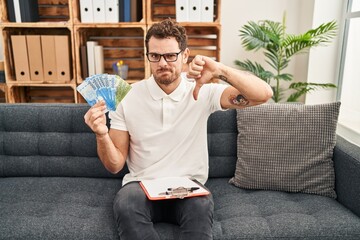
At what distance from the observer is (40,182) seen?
192cm

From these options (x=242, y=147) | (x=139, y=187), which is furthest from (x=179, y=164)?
(x=242, y=147)

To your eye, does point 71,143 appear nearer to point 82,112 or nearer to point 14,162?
point 82,112

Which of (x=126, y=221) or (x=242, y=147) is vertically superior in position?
(x=242, y=147)

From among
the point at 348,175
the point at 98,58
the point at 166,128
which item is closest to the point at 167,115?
the point at 166,128

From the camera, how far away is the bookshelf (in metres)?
2.85

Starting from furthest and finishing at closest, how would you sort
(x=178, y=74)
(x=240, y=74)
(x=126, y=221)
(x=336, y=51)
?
1. (x=336, y=51)
2. (x=178, y=74)
3. (x=240, y=74)
4. (x=126, y=221)

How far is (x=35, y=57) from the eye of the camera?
2.89 meters

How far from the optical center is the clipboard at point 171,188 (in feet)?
4.80

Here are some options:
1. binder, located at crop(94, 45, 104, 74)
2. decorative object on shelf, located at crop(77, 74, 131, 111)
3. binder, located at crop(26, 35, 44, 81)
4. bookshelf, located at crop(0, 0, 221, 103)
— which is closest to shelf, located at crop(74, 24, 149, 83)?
bookshelf, located at crop(0, 0, 221, 103)

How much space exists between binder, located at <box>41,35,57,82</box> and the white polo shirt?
4.73 feet

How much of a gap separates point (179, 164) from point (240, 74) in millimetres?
523

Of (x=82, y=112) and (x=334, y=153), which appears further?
(x=82, y=112)

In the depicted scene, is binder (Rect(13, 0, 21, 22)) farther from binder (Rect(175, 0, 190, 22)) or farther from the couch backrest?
binder (Rect(175, 0, 190, 22))

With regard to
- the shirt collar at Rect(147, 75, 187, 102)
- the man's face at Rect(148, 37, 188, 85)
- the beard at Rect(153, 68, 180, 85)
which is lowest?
the shirt collar at Rect(147, 75, 187, 102)
